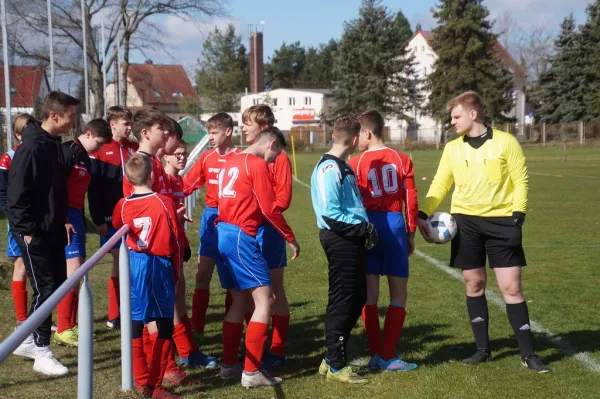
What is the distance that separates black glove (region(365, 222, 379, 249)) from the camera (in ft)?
16.1

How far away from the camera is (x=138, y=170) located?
473 centimetres

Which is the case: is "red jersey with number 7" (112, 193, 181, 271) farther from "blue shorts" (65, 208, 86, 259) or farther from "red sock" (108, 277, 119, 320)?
"red sock" (108, 277, 119, 320)

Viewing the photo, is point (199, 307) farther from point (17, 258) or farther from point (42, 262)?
point (17, 258)

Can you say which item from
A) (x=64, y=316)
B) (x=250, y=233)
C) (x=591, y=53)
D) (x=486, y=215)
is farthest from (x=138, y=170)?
(x=591, y=53)

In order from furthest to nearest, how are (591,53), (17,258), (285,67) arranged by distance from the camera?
(285,67) → (591,53) → (17,258)

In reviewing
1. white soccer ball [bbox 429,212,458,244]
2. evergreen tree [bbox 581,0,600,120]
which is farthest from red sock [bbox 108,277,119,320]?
evergreen tree [bbox 581,0,600,120]

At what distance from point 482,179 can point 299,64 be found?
112m

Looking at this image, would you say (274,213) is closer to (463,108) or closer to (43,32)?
(463,108)

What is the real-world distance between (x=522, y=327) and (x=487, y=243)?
68 cm

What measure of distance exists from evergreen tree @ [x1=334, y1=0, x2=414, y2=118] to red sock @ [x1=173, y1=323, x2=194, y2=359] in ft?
209

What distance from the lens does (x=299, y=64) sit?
377 ft

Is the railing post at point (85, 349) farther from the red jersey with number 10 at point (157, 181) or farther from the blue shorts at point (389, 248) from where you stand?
the blue shorts at point (389, 248)

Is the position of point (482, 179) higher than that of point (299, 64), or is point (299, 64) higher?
point (299, 64)

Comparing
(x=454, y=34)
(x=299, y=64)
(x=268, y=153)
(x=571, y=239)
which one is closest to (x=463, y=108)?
(x=268, y=153)
